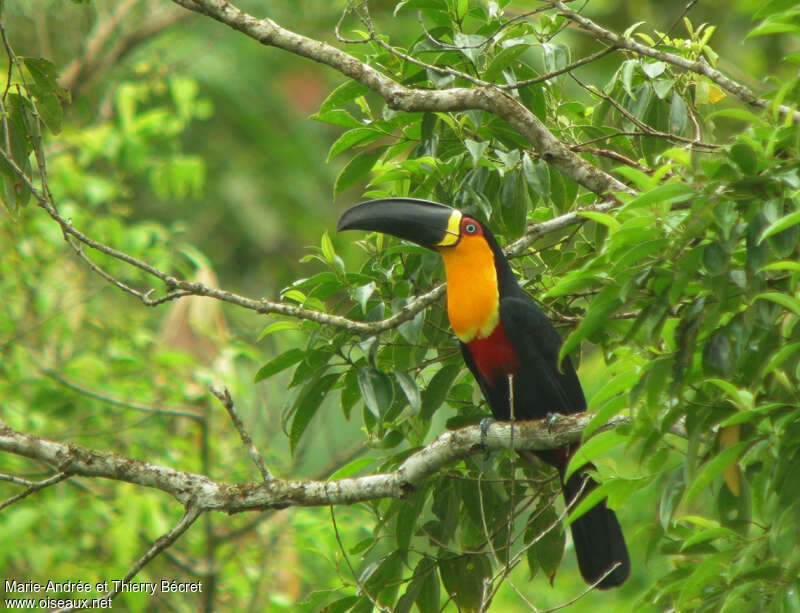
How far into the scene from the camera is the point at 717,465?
2090mm

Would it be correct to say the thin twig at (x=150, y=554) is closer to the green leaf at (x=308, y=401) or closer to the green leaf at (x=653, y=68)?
the green leaf at (x=308, y=401)

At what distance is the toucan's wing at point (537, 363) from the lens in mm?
3859

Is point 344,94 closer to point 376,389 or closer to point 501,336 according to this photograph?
point 376,389

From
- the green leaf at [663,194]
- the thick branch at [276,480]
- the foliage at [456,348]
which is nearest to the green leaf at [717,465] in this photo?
the foliage at [456,348]

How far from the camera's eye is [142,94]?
7.32 meters

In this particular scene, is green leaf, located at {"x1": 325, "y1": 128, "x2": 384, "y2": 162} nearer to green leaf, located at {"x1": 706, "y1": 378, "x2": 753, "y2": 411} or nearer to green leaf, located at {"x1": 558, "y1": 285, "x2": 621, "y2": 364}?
green leaf, located at {"x1": 558, "y1": 285, "x2": 621, "y2": 364}

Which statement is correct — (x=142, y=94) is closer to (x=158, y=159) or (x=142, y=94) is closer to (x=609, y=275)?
(x=158, y=159)

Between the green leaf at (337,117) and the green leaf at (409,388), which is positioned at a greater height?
the green leaf at (337,117)

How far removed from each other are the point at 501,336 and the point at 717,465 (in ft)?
6.03

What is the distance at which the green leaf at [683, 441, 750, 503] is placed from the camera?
207cm

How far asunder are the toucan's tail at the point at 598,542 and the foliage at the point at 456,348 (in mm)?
129

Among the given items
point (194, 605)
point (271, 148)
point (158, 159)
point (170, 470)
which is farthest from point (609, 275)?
point (271, 148)

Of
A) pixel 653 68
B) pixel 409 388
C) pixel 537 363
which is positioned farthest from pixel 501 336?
pixel 653 68

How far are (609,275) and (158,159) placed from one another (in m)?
5.52
